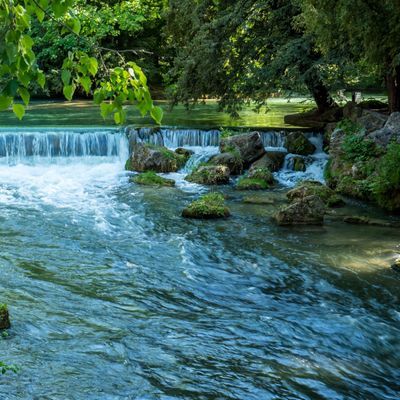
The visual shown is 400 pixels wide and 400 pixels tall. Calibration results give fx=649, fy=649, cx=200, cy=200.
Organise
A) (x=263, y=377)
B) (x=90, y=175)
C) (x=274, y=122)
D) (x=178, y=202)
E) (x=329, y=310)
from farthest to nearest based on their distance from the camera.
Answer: (x=274, y=122)
(x=90, y=175)
(x=178, y=202)
(x=329, y=310)
(x=263, y=377)

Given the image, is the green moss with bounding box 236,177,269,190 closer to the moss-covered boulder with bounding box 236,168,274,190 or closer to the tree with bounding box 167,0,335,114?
the moss-covered boulder with bounding box 236,168,274,190

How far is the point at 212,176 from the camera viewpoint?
1661cm

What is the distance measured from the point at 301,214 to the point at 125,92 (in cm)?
971

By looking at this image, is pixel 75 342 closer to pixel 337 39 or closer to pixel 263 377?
pixel 263 377

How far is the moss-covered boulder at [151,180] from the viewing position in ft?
53.9

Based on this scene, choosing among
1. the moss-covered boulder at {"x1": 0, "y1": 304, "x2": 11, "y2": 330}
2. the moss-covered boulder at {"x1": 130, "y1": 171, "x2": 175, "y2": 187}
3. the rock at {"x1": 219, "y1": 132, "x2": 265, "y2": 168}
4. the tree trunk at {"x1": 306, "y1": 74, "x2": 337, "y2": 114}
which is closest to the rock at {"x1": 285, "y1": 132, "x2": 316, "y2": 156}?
the rock at {"x1": 219, "y1": 132, "x2": 265, "y2": 168}

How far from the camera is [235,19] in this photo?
1970cm

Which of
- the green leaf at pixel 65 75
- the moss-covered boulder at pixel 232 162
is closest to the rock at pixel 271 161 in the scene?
the moss-covered boulder at pixel 232 162

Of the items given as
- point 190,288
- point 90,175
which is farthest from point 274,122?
point 190,288

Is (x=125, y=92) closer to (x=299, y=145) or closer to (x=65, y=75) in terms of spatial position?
(x=65, y=75)

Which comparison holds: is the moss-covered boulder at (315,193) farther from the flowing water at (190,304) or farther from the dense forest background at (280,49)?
the dense forest background at (280,49)

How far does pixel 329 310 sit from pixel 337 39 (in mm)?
8671

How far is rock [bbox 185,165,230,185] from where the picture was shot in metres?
16.6

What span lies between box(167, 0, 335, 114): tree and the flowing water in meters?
6.33
